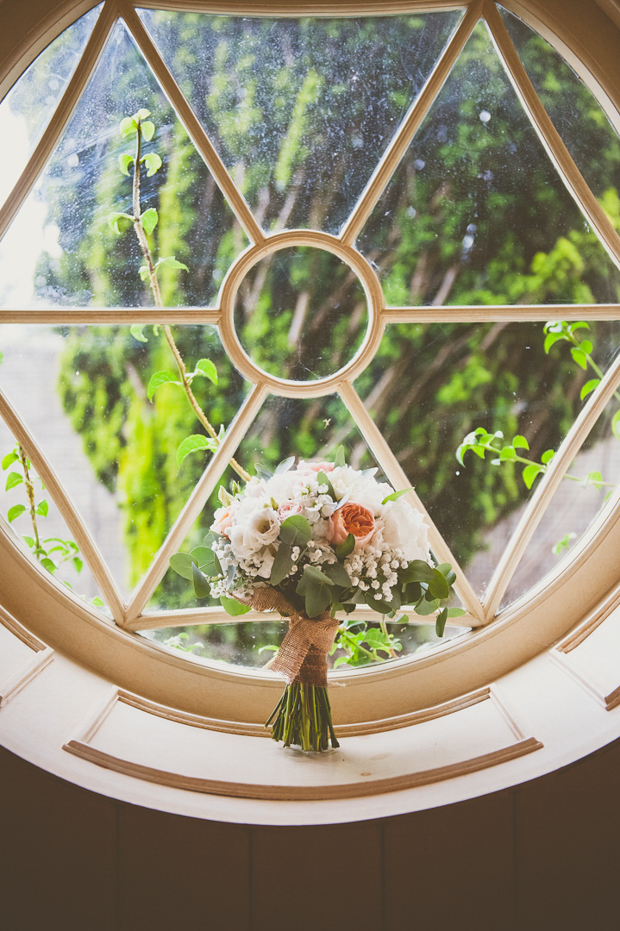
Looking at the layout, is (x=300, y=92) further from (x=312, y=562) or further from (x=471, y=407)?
(x=312, y=562)

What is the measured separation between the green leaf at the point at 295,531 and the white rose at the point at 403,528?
0.16 m

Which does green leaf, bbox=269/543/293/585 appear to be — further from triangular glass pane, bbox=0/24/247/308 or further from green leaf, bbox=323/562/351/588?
triangular glass pane, bbox=0/24/247/308

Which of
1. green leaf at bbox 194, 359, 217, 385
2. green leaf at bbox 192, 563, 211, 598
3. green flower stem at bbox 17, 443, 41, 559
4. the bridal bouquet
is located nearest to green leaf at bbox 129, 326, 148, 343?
green leaf at bbox 194, 359, 217, 385

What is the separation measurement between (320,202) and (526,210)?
0.53 metres

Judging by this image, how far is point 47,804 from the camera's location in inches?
47.4

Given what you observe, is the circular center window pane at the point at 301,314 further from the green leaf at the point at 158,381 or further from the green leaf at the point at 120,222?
the green leaf at the point at 120,222

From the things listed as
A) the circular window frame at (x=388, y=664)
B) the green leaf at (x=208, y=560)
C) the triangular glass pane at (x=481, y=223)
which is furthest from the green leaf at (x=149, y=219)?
the green leaf at (x=208, y=560)

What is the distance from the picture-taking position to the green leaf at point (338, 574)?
1.28 meters

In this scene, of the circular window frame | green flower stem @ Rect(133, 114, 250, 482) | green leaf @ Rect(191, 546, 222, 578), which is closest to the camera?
green leaf @ Rect(191, 546, 222, 578)

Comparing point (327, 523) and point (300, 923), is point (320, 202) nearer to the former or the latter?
point (327, 523)

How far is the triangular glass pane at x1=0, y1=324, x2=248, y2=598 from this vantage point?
1671 millimetres

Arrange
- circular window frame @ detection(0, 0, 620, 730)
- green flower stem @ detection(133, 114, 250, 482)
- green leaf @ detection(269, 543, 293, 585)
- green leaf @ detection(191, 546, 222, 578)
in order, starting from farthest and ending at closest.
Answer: green flower stem @ detection(133, 114, 250, 482) < circular window frame @ detection(0, 0, 620, 730) < green leaf @ detection(191, 546, 222, 578) < green leaf @ detection(269, 543, 293, 585)

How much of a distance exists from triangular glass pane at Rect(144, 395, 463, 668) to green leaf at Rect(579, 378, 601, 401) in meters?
0.57

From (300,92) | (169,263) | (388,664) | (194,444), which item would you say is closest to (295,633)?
(388,664)
